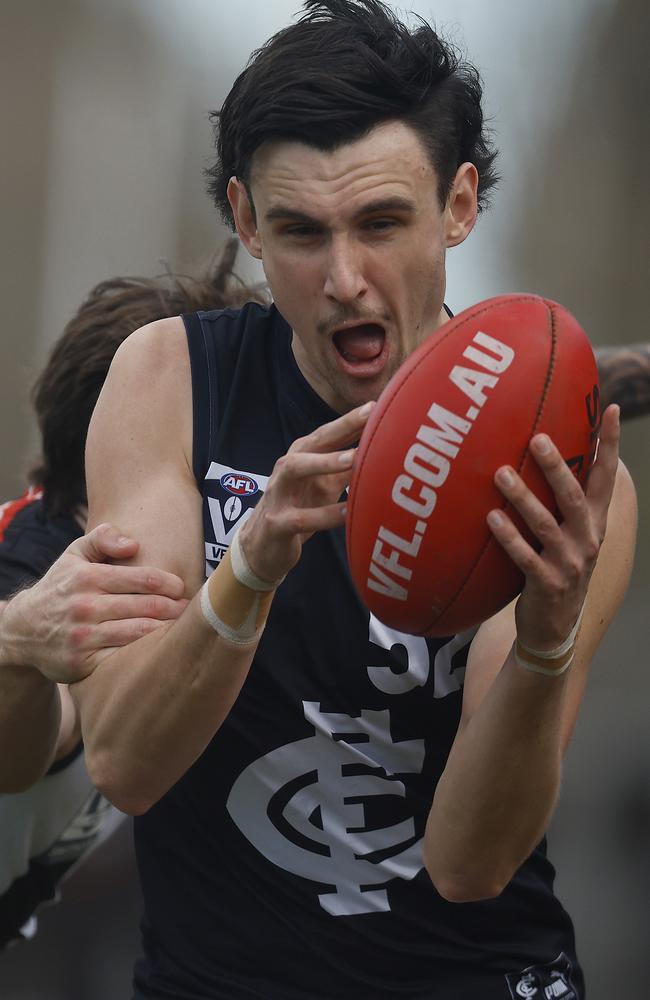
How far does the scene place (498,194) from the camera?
6.20m

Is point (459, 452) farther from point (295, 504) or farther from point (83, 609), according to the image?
point (83, 609)

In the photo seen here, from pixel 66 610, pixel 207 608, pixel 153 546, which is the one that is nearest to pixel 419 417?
pixel 207 608

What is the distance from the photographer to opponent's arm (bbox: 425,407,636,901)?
2033mm

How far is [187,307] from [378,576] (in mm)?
1984

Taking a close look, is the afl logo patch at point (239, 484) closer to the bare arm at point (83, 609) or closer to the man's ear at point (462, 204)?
the bare arm at point (83, 609)

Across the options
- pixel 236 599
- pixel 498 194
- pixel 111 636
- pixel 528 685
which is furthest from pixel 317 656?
pixel 498 194

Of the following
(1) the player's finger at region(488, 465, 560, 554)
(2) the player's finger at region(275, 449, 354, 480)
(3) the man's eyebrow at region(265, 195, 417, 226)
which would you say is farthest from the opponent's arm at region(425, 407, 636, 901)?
(3) the man's eyebrow at region(265, 195, 417, 226)

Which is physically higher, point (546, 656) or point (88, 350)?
point (546, 656)

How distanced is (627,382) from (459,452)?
193 cm

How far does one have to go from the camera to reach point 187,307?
Result: 3949 mm

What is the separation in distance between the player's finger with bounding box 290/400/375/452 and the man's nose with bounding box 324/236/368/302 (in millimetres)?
461

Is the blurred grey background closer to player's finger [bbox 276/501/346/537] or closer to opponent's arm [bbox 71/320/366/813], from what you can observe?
opponent's arm [bbox 71/320/366/813]

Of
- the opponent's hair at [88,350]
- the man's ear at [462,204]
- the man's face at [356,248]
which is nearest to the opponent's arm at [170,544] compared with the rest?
the man's face at [356,248]

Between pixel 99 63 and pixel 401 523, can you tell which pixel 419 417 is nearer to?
pixel 401 523
